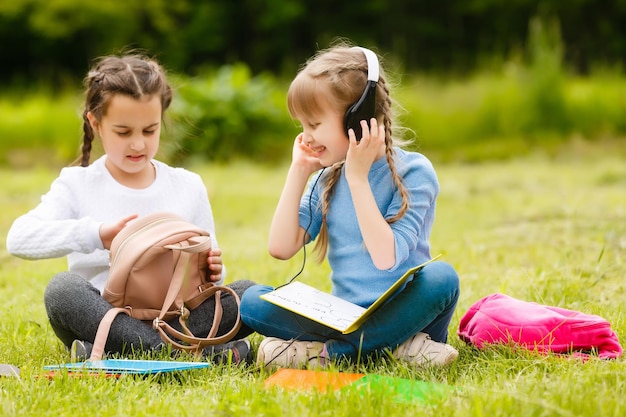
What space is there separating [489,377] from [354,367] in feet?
1.45

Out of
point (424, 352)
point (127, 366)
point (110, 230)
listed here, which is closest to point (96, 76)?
point (110, 230)

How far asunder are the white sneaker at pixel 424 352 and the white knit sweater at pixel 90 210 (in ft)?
2.66

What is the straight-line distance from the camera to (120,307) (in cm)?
269

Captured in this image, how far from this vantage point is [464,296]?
11.9 ft

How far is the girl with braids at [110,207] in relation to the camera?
2641 mm

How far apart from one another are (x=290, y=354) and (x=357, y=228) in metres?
0.46

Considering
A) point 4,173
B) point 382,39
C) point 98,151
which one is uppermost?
point 382,39

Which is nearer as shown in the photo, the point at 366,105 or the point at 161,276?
the point at 366,105

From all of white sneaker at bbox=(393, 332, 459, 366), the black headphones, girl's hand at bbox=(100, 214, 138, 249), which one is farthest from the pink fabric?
girl's hand at bbox=(100, 214, 138, 249)

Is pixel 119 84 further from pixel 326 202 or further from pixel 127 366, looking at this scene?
pixel 127 366

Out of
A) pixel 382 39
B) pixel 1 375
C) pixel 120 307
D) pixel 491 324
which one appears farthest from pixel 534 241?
pixel 382 39

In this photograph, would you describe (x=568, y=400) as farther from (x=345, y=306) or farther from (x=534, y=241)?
(x=534, y=241)

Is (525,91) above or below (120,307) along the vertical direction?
above

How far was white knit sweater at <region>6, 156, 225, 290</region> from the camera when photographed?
107 inches
